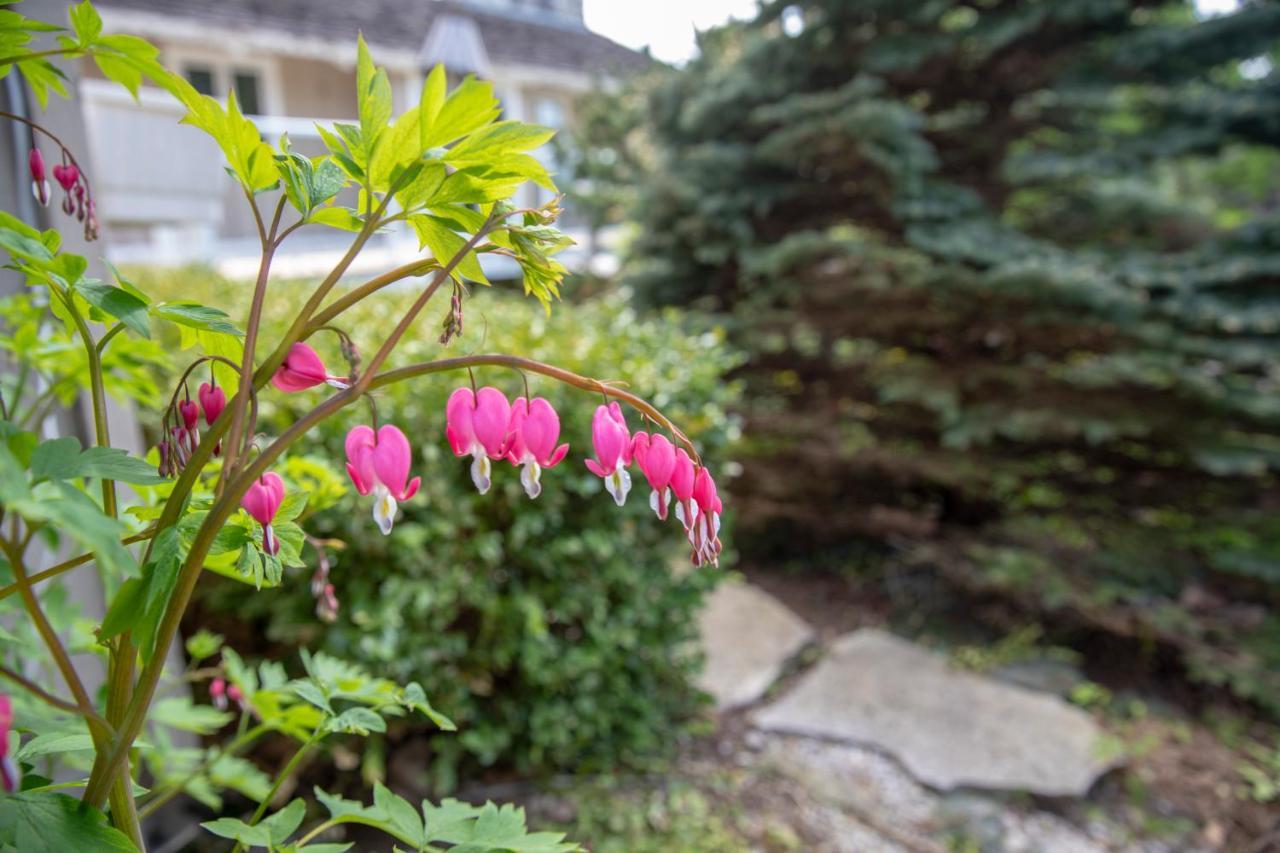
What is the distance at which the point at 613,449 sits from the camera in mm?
665

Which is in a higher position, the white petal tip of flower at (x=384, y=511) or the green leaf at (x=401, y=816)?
the white petal tip of flower at (x=384, y=511)

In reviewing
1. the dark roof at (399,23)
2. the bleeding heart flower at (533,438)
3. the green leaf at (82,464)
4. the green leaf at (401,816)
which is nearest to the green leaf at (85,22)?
the green leaf at (82,464)

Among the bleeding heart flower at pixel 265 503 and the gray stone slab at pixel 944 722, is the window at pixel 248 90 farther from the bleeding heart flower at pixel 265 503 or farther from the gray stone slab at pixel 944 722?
the bleeding heart flower at pixel 265 503

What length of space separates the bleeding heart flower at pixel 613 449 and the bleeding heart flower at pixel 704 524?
2.5 inches

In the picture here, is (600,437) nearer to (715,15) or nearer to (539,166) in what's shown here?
(539,166)

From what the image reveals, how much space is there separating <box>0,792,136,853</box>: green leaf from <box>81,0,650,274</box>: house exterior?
189 inches

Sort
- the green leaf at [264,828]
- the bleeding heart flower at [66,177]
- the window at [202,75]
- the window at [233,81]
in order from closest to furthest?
the green leaf at [264,828]
the bleeding heart flower at [66,177]
the window at [202,75]
the window at [233,81]

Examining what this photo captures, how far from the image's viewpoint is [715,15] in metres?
4.72

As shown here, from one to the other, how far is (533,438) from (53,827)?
1.45 ft

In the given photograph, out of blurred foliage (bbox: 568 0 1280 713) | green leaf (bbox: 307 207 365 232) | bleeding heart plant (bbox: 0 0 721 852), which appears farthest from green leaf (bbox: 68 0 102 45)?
blurred foliage (bbox: 568 0 1280 713)

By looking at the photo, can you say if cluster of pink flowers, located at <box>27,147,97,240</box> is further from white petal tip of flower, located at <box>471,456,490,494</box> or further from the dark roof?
the dark roof

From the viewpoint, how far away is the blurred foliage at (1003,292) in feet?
10.9

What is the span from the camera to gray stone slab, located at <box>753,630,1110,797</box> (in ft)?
8.90

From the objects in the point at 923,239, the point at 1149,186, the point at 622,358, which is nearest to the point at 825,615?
the point at 923,239
